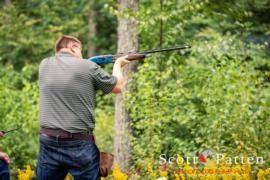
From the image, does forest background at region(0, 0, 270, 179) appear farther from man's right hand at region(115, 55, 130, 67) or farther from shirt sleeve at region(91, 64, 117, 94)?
shirt sleeve at region(91, 64, 117, 94)

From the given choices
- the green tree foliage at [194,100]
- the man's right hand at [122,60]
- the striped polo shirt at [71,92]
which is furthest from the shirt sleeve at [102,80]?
the green tree foliage at [194,100]

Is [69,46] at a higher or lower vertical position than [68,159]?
higher

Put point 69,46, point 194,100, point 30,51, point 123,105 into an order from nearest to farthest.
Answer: point 69,46, point 123,105, point 194,100, point 30,51

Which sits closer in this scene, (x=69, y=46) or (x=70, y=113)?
(x=70, y=113)

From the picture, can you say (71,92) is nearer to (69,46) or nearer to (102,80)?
(102,80)

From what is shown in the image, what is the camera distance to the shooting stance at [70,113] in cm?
430

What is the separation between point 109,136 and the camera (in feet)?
30.3

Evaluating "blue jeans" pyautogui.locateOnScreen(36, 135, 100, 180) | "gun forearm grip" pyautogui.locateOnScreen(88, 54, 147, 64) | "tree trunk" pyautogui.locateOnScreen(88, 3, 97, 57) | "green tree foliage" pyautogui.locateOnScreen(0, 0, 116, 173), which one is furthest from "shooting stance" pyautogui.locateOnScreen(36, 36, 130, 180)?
"tree trunk" pyautogui.locateOnScreen(88, 3, 97, 57)

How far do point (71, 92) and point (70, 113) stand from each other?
0.18 meters

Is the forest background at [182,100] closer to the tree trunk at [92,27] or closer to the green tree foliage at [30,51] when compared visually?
the green tree foliage at [30,51]

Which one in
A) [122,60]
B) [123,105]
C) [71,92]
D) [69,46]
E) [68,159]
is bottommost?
[68,159]

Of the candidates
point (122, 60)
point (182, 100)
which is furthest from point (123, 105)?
point (122, 60)

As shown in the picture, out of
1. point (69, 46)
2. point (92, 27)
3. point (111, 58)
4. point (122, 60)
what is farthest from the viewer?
point (92, 27)

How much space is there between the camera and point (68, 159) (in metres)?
4.35
